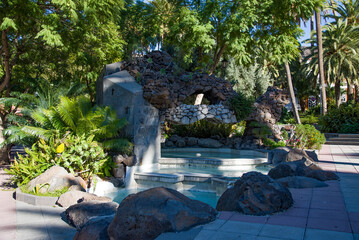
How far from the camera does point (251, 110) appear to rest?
12789 mm

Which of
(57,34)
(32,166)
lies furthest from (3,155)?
(57,34)

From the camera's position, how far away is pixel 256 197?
504 cm

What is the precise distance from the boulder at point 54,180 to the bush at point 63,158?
0.41m

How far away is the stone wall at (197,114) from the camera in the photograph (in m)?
11.6

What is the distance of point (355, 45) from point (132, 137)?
2719 cm

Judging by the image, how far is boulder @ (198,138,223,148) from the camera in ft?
49.9

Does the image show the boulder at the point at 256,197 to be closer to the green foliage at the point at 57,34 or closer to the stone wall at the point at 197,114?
the stone wall at the point at 197,114

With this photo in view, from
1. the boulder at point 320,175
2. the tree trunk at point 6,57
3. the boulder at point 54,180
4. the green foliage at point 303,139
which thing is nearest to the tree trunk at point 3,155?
the tree trunk at point 6,57

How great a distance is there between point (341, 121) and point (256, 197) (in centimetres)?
1885

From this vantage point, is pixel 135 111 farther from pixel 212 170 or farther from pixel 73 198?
pixel 73 198

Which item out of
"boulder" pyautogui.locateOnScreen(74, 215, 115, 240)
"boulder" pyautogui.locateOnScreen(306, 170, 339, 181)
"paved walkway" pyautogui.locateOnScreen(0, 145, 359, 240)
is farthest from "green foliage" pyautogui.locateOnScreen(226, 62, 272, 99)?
"boulder" pyautogui.locateOnScreen(74, 215, 115, 240)

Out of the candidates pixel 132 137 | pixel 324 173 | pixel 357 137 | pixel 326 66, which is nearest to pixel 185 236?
pixel 324 173

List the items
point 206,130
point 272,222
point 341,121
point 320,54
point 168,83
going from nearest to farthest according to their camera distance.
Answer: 1. point 272,222
2. point 168,83
3. point 206,130
4. point 341,121
5. point 320,54

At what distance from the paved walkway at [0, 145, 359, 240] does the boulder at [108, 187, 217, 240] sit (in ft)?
0.44
